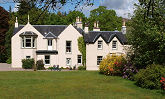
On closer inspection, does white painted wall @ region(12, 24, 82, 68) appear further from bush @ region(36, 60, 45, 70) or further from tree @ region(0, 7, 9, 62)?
tree @ region(0, 7, 9, 62)

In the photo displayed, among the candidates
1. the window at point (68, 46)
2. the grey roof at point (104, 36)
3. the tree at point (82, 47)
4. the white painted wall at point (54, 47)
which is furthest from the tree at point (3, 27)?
A: the grey roof at point (104, 36)

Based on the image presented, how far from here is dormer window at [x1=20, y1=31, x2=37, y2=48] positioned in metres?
38.5

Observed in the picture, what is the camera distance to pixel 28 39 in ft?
128

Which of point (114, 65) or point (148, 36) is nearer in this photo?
point (148, 36)

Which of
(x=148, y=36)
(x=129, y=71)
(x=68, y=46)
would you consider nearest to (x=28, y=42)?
(x=68, y=46)

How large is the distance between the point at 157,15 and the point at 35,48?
2381 centimetres

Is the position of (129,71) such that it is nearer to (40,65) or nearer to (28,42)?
(40,65)

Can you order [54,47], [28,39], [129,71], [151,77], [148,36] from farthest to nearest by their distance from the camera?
1. [54,47]
2. [28,39]
3. [129,71]
4. [148,36]
5. [151,77]

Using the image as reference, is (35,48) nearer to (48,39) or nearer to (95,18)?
(48,39)

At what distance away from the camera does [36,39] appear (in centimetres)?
3931

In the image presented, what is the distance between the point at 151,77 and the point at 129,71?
623 cm

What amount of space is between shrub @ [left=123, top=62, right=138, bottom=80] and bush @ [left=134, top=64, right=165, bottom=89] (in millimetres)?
4513

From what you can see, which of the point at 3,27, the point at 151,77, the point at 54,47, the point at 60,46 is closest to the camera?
the point at 151,77

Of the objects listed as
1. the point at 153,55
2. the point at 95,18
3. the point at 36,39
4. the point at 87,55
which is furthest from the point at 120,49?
the point at 95,18
